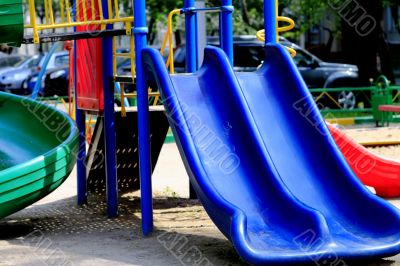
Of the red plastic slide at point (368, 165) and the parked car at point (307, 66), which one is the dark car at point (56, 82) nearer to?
the parked car at point (307, 66)

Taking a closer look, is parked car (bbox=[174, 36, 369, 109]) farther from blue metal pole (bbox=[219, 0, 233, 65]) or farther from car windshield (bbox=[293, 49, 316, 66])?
blue metal pole (bbox=[219, 0, 233, 65])

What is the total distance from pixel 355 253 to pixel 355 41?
51.3ft

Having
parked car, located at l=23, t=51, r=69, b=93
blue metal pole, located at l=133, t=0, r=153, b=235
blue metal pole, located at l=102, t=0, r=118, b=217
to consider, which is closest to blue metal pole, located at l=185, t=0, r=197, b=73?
blue metal pole, located at l=102, t=0, r=118, b=217

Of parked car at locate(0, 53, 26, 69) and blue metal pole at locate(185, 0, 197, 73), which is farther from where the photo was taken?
parked car at locate(0, 53, 26, 69)

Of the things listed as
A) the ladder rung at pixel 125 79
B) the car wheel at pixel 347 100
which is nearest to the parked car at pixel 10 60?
the car wheel at pixel 347 100

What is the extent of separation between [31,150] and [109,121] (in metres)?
1.66

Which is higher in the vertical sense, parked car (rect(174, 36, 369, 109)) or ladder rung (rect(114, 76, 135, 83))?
ladder rung (rect(114, 76, 135, 83))

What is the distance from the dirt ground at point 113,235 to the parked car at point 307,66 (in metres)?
11.0

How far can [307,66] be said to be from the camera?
21266mm

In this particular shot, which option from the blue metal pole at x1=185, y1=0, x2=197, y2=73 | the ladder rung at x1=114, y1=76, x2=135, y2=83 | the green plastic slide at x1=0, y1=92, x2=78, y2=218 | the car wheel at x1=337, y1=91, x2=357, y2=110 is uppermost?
the blue metal pole at x1=185, y1=0, x2=197, y2=73

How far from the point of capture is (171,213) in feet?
26.9

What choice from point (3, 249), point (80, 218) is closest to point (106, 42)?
point (80, 218)

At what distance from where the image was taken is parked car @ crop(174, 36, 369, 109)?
66.8 feet

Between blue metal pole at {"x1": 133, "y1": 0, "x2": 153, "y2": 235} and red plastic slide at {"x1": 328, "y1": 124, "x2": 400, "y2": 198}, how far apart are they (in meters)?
2.35
